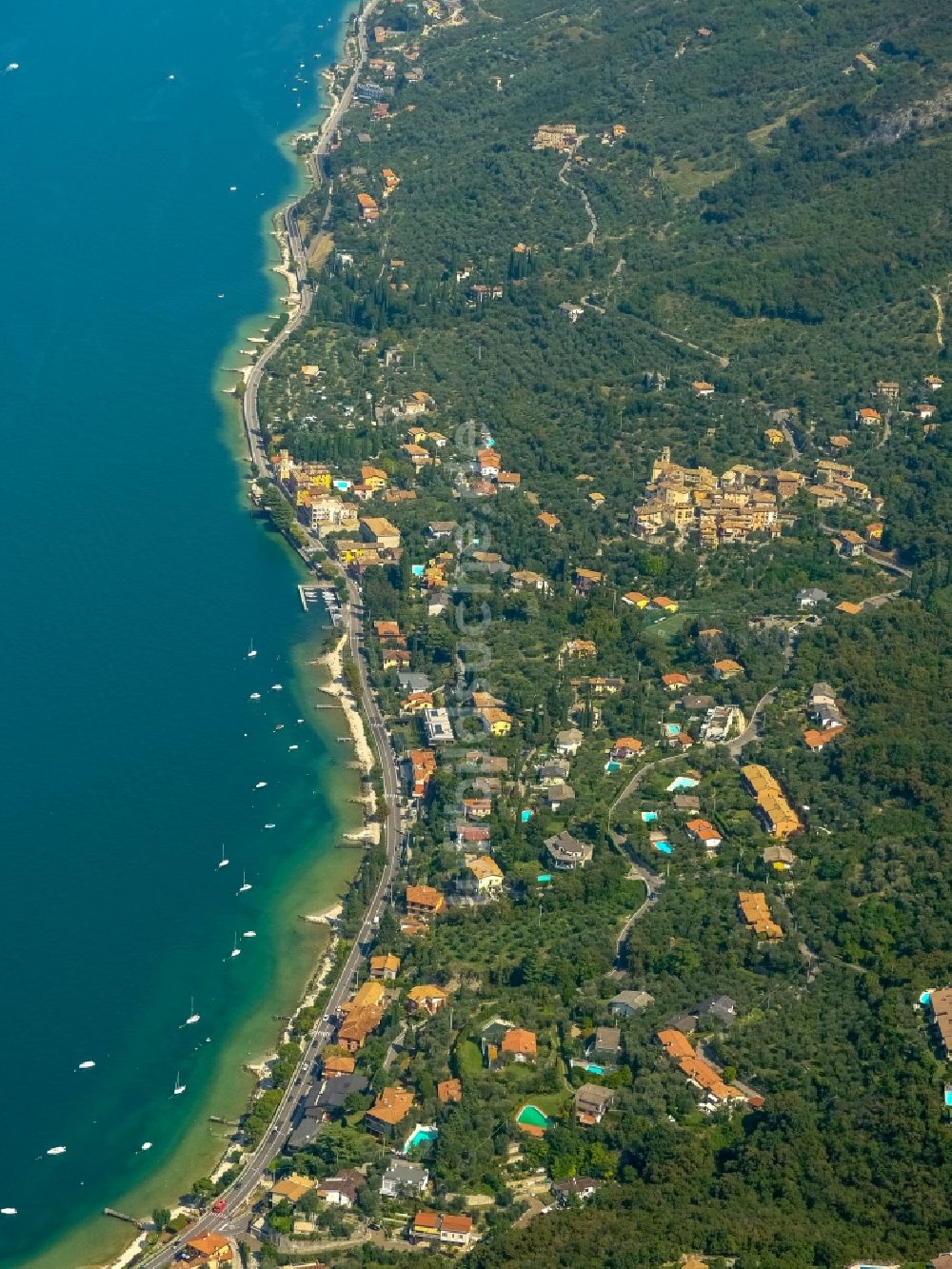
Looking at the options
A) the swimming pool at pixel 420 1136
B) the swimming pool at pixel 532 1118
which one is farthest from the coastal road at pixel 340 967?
the swimming pool at pixel 532 1118

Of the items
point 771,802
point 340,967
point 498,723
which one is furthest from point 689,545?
point 340,967

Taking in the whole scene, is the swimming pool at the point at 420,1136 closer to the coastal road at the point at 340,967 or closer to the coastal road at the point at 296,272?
the coastal road at the point at 340,967

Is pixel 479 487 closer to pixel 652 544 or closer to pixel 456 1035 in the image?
pixel 652 544

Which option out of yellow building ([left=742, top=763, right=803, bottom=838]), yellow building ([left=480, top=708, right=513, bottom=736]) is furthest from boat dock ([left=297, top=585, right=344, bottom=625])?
yellow building ([left=742, top=763, right=803, bottom=838])

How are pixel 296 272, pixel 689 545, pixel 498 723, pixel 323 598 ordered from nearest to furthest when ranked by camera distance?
pixel 498 723 < pixel 323 598 < pixel 689 545 < pixel 296 272

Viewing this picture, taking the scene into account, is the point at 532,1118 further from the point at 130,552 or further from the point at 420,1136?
the point at 130,552

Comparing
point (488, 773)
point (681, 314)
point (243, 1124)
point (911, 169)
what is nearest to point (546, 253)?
point (681, 314)

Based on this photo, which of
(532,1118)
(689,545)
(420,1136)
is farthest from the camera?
(689,545)
